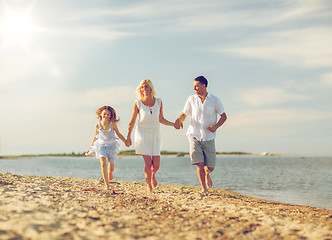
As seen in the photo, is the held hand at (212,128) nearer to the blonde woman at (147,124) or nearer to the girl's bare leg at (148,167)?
the blonde woman at (147,124)

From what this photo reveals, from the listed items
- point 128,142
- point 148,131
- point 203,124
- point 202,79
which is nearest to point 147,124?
point 148,131

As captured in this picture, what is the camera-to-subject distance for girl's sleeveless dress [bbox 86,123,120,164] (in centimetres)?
717

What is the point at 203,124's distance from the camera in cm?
696

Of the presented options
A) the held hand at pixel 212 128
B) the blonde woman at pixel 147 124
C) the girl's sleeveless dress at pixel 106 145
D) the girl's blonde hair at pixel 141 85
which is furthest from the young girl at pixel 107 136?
the held hand at pixel 212 128

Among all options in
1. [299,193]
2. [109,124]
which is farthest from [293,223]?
[299,193]

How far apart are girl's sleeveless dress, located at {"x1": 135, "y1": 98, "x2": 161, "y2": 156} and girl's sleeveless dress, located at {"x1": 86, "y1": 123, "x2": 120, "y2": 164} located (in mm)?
564

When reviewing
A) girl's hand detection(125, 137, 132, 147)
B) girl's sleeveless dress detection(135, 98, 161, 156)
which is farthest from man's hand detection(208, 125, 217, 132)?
girl's hand detection(125, 137, 132, 147)

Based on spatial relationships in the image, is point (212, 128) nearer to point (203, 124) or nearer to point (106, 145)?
point (203, 124)

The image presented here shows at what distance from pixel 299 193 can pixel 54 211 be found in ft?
31.9

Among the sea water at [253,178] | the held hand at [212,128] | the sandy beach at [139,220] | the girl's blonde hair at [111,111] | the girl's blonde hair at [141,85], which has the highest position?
the girl's blonde hair at [141,85]

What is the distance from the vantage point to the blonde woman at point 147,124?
7004mm

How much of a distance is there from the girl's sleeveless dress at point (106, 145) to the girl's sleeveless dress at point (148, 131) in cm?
56

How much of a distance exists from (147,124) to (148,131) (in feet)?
0.51

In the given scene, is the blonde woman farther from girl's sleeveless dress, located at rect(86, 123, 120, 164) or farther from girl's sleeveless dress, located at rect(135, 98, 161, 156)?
girl's sleeveless dress, located at rect(86, 123, 120, 164)
